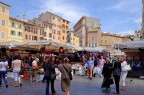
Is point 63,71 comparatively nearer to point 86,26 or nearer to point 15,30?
point 15,30

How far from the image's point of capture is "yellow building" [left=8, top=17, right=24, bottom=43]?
7138 cm

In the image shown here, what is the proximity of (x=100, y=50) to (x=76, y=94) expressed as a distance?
2358 cm

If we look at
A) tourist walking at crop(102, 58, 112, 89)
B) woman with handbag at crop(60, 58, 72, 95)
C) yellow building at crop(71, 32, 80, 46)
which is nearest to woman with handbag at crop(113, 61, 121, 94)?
tourist walking at crop(102, 58, 112, 89)

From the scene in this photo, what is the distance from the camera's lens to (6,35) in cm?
6906

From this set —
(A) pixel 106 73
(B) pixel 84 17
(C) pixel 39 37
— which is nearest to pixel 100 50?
(A) pixel 106 73

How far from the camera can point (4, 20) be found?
6762cm

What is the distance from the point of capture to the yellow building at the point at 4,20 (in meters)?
66.6

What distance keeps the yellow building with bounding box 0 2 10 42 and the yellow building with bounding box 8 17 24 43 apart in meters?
2.33

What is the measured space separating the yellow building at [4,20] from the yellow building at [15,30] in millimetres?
2326

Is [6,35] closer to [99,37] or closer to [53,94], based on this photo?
[99,37]

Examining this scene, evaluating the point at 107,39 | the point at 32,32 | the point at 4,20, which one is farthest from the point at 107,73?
the point at 107,39

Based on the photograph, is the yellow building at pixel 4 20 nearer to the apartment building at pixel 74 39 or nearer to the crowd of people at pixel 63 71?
the apartment building at pixel 74 39

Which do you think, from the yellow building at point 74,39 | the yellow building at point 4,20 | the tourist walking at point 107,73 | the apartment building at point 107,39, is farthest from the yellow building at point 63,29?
the tourist walking at point 107,73

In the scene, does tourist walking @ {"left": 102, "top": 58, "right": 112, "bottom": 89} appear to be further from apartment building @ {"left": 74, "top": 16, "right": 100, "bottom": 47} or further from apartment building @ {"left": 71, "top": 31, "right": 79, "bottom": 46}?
apartment building @ {"left": 71, "top": 31, "right": 79, "bottom": 46}
